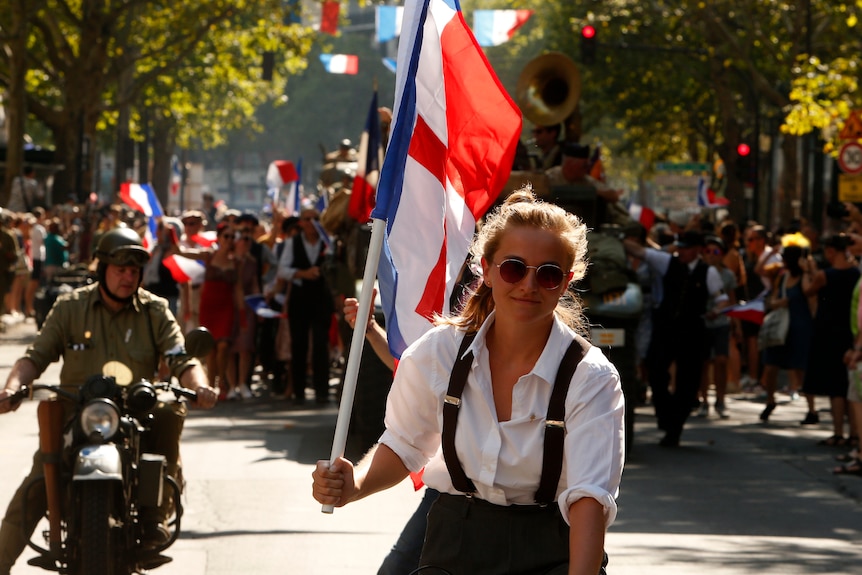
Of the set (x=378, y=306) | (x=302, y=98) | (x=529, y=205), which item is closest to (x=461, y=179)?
(x=529, y=205)

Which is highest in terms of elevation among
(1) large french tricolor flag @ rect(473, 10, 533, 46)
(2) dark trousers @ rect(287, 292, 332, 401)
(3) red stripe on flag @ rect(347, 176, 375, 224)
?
(1) large french tricolor flag @ rect(473, 10, 533, 46)

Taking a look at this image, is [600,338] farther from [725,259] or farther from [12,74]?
[12,74]

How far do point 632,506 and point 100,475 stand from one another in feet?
15.8

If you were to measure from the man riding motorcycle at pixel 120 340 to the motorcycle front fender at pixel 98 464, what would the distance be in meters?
0.43

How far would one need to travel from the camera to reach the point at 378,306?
39.4 ft

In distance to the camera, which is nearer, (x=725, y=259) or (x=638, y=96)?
(x=725, y=259)

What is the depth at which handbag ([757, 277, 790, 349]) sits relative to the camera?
16.9m

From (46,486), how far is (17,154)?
31499 mm

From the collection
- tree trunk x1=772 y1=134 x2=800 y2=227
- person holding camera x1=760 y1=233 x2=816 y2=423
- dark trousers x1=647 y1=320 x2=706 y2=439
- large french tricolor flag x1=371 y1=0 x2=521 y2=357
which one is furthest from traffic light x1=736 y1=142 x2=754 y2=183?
large french tricolor flag x1=371 y1=0 x2=521 y2=357

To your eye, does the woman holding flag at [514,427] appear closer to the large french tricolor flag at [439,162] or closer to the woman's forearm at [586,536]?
the woman's forearm at [586,536]

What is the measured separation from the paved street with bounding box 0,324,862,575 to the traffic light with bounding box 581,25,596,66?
1758 cm

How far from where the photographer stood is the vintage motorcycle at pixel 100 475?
6.68 metres

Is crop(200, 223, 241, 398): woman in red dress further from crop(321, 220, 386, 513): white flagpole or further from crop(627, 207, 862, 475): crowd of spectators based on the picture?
crop(321, 220, 386, 513): white flagpole

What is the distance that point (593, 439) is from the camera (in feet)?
12.4
